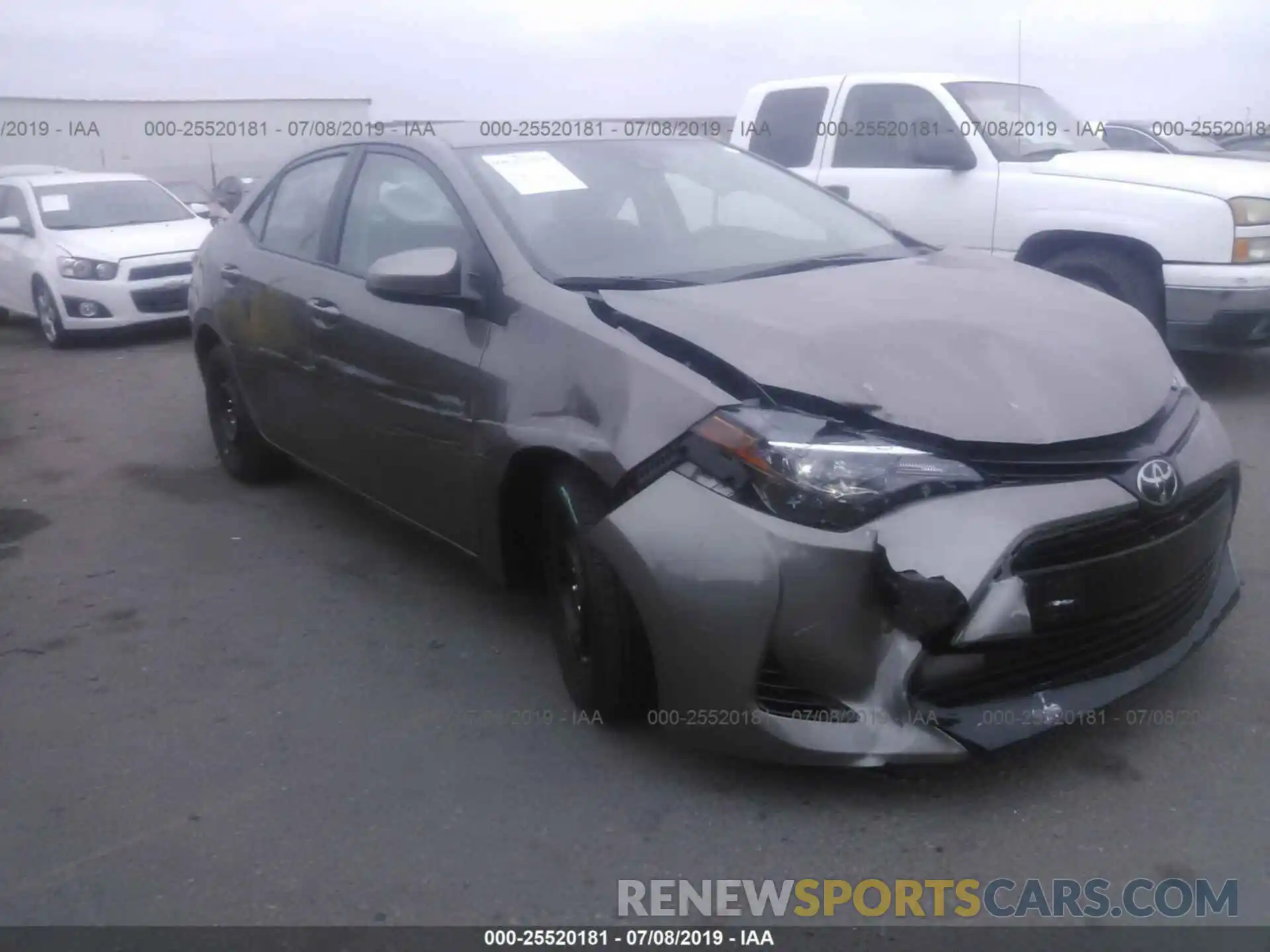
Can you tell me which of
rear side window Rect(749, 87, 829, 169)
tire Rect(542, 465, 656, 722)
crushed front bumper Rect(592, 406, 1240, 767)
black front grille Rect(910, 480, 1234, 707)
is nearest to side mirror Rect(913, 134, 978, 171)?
rear side window Rect(749, 87, 829, 169)

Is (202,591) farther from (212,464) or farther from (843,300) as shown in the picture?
(843,300)

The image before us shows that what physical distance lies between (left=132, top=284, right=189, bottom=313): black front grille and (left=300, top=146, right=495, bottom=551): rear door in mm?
6530

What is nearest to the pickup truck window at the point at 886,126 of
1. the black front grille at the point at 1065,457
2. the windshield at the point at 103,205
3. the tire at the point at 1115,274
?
the tire at the point at 1115,274

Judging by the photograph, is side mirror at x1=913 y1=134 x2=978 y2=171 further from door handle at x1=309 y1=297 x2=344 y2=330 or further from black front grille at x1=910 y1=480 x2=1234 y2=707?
black front grille at x1=910 y1=480 x2=1234 y2=707

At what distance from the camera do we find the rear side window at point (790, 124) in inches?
325

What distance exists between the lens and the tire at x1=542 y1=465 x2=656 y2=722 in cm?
315

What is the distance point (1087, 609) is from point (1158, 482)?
36 centimetres

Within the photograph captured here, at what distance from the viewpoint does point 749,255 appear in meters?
4.03

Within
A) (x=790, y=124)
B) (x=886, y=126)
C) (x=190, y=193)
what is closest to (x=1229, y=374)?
(x=886, y=126)

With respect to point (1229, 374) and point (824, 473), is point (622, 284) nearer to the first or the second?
point (824, 473)

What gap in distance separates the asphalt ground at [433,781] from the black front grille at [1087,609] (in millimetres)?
306
